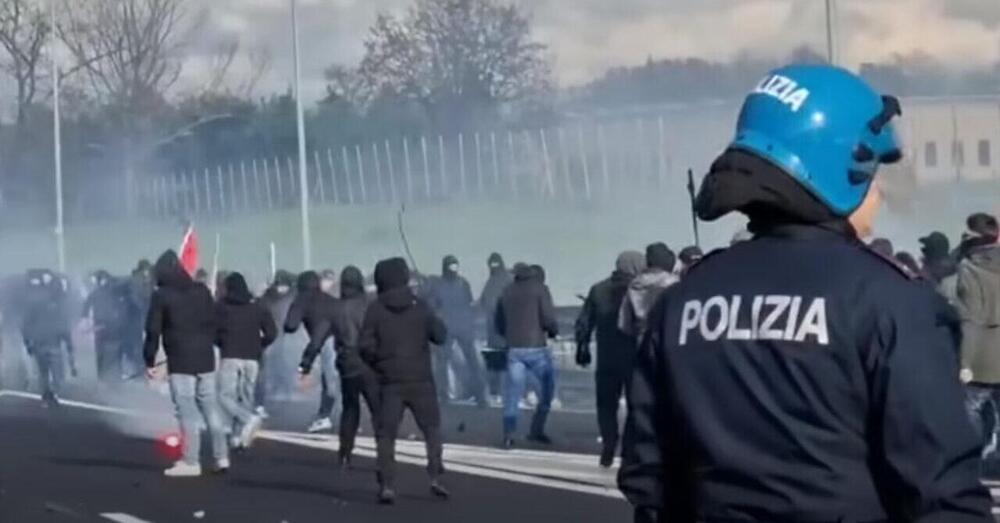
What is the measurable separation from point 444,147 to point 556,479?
87.1 feet

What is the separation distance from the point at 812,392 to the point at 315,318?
18.6m

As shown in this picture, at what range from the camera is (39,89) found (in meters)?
62.0

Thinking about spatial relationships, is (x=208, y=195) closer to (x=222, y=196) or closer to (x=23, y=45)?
(x=222, y=196)

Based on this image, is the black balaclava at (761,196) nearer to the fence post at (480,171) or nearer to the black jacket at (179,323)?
the black jacket at (179,323)

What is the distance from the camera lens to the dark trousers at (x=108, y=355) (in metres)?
35.3

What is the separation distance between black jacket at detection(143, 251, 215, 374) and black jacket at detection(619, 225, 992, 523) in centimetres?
1586

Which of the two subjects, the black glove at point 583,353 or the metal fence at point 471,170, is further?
the metal fence at point 471,170

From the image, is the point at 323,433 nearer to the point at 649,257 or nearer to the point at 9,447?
the point at 9,447

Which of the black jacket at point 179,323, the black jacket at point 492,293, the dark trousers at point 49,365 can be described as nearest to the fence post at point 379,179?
the dark trousers at point 49,365

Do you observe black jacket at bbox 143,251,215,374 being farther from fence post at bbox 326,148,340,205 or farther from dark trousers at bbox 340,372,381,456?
fence post at bbox 326,148,340,205

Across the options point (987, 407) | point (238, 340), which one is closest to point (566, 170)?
point (238, 340)

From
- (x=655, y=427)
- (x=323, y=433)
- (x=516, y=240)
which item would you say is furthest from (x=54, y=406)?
(x=655, y=427)

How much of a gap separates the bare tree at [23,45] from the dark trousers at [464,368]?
3358 cm

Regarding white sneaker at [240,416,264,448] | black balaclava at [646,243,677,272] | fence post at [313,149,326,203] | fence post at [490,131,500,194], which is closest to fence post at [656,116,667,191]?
fence post at [490,131,500,194]
